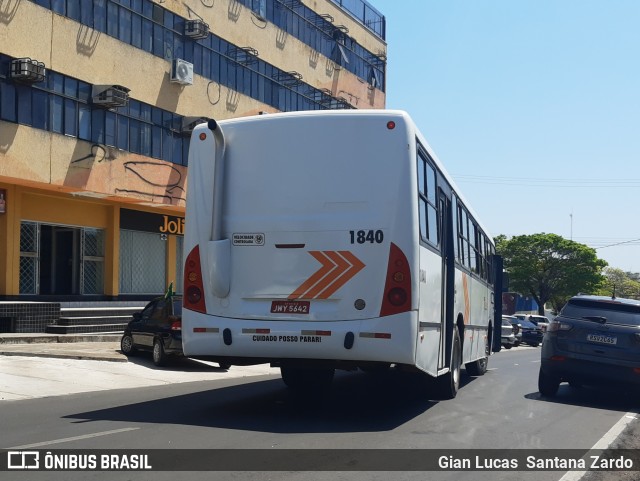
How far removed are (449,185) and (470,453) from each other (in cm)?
518

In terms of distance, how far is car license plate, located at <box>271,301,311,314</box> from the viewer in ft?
31.0

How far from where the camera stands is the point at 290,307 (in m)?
9.49

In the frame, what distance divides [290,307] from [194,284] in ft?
4.17

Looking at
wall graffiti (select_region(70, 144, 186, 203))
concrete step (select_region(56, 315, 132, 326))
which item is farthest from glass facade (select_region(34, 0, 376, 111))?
concrete step (select_region(56, 315, 132, 326))

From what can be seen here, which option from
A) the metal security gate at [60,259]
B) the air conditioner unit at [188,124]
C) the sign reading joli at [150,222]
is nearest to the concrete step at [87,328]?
the metal security gate at [60,259]

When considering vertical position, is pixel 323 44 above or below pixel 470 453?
above

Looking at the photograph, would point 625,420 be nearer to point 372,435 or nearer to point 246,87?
point 372,435

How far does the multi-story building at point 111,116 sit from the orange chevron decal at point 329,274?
15555mm

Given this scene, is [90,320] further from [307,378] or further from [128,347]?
[307,378]

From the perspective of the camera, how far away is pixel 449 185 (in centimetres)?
1238

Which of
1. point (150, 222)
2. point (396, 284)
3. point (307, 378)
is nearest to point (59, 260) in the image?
point (150, 222)

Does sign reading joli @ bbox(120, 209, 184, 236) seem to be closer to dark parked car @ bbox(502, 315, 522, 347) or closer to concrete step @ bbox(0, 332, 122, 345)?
concrete step @ bbox(0, 332, 122, 345)

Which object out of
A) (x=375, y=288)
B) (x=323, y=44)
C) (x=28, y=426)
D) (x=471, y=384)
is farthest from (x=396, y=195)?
(x=323, y=44)

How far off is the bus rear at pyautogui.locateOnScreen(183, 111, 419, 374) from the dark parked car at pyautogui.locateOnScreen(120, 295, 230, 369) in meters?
7.53
